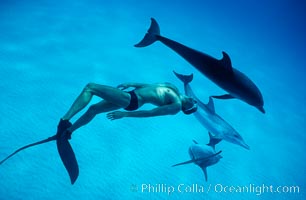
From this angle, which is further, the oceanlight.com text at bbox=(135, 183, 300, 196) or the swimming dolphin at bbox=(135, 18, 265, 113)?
the oceanlight.com text at bbox=(135, 183, 300, 196)

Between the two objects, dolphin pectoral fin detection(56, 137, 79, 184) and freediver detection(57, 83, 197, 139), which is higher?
freediver detection(57, 83, 197, 139)

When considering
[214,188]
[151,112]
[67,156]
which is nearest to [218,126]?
[214,188]

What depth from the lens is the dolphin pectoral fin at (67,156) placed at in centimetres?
432

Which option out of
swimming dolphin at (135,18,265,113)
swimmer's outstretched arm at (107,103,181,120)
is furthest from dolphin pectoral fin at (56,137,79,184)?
swimming dolphin at (135,18,265,113)

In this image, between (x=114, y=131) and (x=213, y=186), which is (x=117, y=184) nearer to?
(x=114, y=131)

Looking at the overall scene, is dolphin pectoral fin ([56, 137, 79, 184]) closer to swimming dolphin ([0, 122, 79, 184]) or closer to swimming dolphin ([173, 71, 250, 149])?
swimming dolphin ([0, 122, 79, 184])

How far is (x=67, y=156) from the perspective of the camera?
4438 mm

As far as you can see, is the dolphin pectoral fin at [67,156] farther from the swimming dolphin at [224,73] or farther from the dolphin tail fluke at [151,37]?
the swimming dolphin at [224,73]

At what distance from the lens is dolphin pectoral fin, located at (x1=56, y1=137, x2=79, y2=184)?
4.32 metres

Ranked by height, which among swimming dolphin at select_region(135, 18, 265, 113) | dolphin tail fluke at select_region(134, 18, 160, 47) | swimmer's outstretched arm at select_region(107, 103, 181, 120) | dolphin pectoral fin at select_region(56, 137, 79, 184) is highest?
dolphin tail fluke at select_region(134, 18, 160, 47)

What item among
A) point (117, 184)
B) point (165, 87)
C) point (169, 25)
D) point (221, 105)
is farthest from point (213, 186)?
point (169, 25)

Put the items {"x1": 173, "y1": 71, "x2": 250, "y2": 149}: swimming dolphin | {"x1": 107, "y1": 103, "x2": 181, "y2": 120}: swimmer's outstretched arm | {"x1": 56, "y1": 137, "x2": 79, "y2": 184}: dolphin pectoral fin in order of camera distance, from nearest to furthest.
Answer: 1. {"x1": 107, "y1": 103, "x2": 181, "y2": 120}: swimmer's outstretched arm
2. {"x1": 56, "y1": 137, "x2": 79, "y2": 184}: dolphin pectoral fin
3. {"x1": 173, "y1": 71, "x2": 250, "y2": 149}: swimming dolphin

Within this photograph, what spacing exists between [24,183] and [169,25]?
17276mm

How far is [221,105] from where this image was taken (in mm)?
10664
